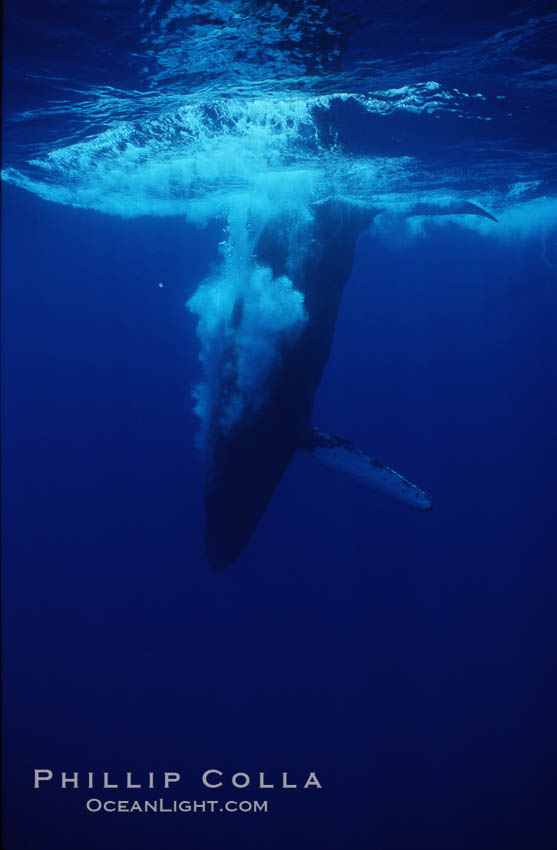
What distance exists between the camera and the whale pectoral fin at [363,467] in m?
8.37

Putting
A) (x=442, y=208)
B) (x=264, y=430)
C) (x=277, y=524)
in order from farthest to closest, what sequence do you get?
(x=277, y=524), (x=442, y=208), (x=264, y=430)

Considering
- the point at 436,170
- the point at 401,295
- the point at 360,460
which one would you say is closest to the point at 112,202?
the point at 436,170

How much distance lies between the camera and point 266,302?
1021cm

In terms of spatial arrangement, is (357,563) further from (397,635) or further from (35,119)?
(35,119)

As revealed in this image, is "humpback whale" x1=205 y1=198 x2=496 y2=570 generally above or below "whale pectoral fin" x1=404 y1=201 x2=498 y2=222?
below

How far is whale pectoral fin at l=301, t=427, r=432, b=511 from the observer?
837 centimetres

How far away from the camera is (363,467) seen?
8.62 metres

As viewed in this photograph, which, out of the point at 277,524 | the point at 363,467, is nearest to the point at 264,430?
the point at 363,467

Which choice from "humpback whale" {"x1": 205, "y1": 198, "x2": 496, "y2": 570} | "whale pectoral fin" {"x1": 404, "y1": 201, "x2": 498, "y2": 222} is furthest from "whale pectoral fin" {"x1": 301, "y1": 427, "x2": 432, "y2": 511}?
"whale pectoral fin" {"x1": 404, "y1": 201, "x2": 498, "y2": 222}

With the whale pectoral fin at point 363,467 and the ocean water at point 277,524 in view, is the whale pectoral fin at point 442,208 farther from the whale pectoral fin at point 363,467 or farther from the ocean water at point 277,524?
the whale pectoral fin at point 363,467

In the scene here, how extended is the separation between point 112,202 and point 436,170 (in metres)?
14.6

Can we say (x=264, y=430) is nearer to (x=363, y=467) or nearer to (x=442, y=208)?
(x=363, y=467)

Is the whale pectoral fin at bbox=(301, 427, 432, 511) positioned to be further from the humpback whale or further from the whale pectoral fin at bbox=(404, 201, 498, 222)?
the whale pectoral fin at bbox=(404, 201, 498, 222)

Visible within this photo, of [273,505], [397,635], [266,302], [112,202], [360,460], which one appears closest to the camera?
[360,460]
